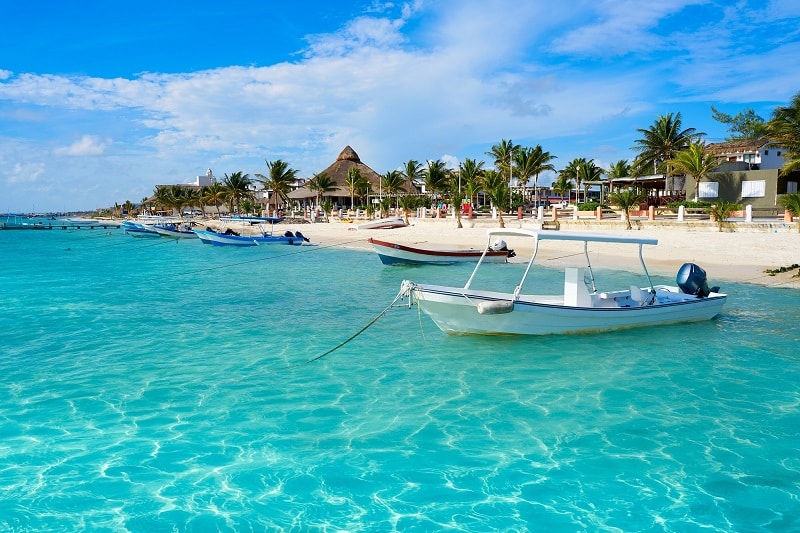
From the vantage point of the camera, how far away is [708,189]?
141ft

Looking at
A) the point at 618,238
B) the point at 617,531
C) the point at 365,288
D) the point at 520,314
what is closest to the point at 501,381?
the point at 520,314

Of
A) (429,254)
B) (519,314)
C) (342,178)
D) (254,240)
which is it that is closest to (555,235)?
(519,314)

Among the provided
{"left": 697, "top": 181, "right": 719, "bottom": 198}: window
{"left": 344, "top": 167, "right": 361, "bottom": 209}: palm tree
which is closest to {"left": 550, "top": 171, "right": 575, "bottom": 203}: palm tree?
{"left": 344, "top": 167, "right": 361, "bottom": 209}: palm tree

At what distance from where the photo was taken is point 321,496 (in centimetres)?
655

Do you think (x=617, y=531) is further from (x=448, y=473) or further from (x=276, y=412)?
(x=276, y=412)

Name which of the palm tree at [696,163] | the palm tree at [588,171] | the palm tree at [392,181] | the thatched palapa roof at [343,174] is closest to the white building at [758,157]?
the palm tree at [696,163]

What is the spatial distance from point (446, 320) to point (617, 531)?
7.45 meters

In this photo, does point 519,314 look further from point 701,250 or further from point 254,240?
point 254,240

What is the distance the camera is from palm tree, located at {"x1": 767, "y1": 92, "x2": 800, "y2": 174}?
34.9m

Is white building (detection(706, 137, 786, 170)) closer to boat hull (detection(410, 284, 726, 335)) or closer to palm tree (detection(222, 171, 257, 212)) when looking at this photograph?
boat hull (detection(410, 284, 726, 335))

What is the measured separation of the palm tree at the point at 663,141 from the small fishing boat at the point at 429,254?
30950 mm

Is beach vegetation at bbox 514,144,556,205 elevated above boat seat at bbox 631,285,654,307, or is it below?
above

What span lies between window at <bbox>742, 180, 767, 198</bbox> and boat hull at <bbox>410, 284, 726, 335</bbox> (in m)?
32.2

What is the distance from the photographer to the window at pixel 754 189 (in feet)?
131
